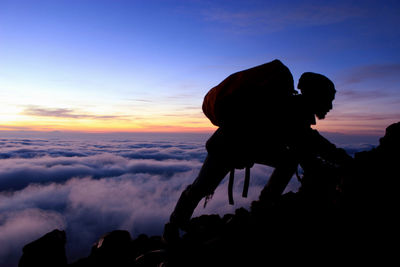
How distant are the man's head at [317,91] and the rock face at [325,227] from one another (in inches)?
37.9

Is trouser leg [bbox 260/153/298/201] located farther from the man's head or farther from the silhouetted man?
the man's head

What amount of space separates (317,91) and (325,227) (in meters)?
1.99

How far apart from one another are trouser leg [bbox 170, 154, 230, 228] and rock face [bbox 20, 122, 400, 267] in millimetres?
536

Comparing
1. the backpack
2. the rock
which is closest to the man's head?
the backpack

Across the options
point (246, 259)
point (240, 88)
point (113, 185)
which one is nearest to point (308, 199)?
point (246, 259)

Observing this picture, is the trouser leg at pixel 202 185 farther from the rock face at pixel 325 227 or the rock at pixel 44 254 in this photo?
the rock at pixel 44 254

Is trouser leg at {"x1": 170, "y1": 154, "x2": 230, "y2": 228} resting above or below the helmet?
below

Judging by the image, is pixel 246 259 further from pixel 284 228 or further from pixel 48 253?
pixel 48 253

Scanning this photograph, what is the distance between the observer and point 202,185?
3840mm

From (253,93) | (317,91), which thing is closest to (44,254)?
(253,93)

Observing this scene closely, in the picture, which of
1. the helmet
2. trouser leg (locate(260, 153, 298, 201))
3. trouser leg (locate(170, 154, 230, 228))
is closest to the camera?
the helmet

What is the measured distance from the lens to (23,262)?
236 inches

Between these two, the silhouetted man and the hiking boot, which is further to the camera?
the hiking boot

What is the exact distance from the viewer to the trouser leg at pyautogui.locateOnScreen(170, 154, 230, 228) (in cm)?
371
